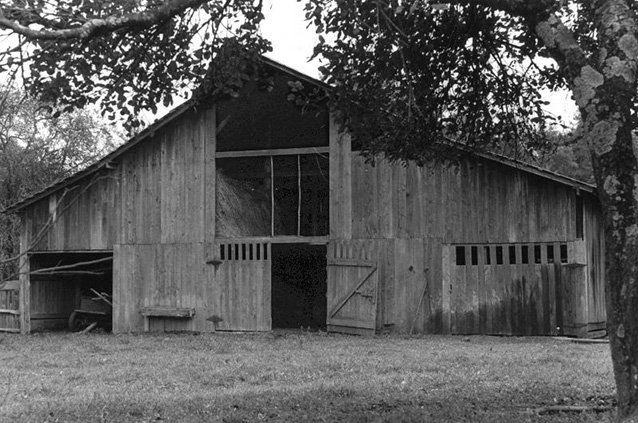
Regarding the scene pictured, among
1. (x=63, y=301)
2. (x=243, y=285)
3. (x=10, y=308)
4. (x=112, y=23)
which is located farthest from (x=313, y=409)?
(x=63, y=301)

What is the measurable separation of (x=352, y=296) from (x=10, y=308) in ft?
37.1

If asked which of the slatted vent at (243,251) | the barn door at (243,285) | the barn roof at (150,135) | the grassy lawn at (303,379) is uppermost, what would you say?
the barn roof at (150,135)

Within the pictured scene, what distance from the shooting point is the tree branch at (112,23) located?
592 centimetres

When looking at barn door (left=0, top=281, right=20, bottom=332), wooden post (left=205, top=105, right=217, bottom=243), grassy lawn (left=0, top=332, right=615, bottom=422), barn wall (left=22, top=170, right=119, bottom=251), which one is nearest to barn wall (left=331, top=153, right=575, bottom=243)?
grassy lawn (left=0, top=332, right=615, bottom=422)

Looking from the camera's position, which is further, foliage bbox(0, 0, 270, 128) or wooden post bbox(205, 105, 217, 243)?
wooden post bbox(205, 105, 217, 243)

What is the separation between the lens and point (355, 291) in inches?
778

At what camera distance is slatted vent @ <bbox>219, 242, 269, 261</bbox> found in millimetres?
20656

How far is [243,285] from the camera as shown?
67.8ft

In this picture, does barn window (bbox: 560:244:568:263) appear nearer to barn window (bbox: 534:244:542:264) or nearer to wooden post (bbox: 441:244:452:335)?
barn window (bbox: 534:244:542:264)

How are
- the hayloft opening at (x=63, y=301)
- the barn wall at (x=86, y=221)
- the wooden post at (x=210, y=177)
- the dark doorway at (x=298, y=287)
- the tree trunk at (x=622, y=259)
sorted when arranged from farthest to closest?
the dark doorway at (x=298, y=287)
the hayloft opening at (x=63, y=301)
the barn wall at (x=86, y=221)
the wooden post at (x=210, y=177)
the tree trunk at (x=622, y=259)

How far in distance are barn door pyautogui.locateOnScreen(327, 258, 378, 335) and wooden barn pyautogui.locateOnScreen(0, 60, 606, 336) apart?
37mm

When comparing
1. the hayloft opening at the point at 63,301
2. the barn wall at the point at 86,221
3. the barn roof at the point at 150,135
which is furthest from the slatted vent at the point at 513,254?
the hayloft opening at the point at 63,301

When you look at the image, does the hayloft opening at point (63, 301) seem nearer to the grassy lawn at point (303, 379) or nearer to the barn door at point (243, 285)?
the barn door at point (243, 285)

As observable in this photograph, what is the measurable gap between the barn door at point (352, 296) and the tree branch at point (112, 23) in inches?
500
